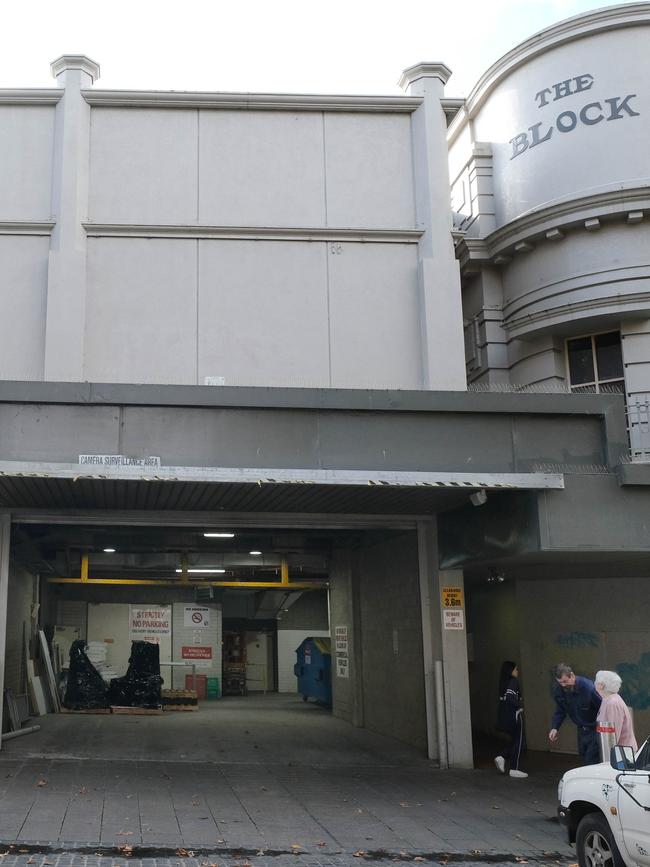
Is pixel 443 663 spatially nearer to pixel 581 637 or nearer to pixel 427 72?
pixel 581 637

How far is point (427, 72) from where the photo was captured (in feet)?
57.6

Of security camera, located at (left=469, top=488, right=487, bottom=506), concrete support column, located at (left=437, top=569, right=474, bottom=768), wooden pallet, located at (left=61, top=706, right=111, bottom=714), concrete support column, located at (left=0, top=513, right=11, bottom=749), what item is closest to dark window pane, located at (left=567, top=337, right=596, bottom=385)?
concrete support column, located at (left=437, top=569, right=474, bottom=768)

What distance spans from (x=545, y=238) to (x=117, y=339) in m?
8.27

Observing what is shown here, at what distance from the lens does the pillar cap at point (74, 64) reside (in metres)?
17.0

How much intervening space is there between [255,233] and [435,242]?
3.28m

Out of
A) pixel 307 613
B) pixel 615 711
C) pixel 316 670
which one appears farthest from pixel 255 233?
pixel 307 613

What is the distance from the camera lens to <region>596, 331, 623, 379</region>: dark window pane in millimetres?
17281

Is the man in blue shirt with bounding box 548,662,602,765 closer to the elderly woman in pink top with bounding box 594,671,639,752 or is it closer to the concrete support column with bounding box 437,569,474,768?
the elderly woman in pink top with bounding box 594,671,639,752

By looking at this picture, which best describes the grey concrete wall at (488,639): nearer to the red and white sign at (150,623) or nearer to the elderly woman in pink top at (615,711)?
the elderly woman in pink top at (615,711)

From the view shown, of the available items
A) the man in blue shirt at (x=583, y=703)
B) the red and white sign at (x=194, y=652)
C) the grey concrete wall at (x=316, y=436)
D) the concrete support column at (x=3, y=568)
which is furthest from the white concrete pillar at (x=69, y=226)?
the red and white sign at (x=194, y=652)

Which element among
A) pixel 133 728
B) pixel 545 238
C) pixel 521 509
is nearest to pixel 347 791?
pixel 521 509

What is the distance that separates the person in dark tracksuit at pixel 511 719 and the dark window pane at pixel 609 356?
6357mm

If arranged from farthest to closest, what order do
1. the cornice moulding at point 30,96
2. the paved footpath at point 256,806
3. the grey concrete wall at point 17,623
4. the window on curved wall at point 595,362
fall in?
1. the grey concrete wall at point 17,623
2. the window on curved wall at point 595,362
3. the cornice moulding at point 30,96
4. the paved footpath at point 256,806

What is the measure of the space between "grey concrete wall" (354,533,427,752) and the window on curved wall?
181 inches
